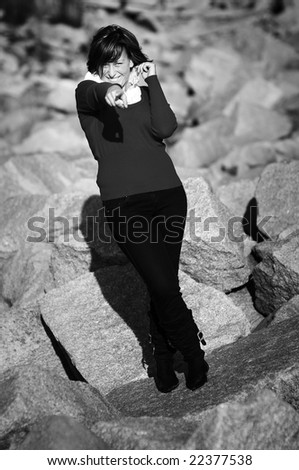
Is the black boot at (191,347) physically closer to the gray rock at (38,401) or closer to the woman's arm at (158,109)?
the gray rock at (38,401)

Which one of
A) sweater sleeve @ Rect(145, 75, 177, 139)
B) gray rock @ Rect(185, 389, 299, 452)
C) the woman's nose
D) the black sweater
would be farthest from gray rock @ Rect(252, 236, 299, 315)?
the woman's nose

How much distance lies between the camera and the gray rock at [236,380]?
376 centimetres

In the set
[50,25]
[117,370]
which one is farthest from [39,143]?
[50,25]

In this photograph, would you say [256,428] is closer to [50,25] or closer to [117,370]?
[117,370]

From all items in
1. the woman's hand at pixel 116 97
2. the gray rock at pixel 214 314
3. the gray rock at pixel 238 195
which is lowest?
the gray rock at pixel 238 195

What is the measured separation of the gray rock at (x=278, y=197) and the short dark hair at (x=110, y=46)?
84.9 inches

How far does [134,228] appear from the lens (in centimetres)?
361

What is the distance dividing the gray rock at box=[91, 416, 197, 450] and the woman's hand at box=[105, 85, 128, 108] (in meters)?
1.40

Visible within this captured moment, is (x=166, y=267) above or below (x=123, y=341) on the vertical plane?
above

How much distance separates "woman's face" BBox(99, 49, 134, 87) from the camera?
368cm

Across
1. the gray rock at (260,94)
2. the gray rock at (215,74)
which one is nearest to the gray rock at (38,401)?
the gray rock at (260,94)

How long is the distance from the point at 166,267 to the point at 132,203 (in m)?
0.34

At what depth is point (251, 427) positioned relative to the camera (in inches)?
125

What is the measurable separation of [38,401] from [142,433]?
0.56 metres
